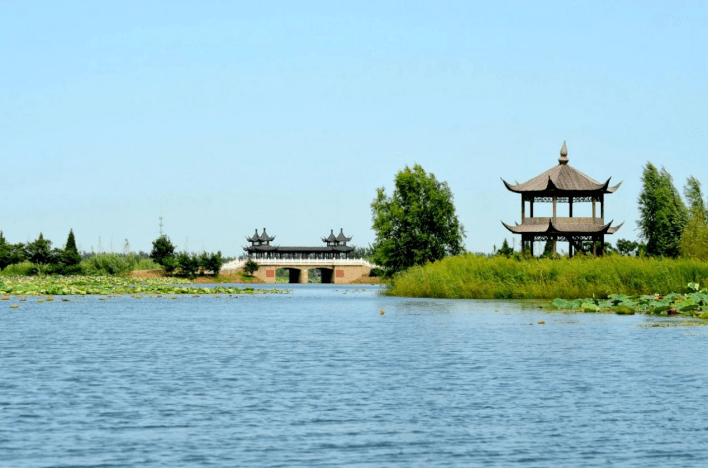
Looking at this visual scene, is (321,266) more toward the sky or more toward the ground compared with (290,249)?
more toward the ground

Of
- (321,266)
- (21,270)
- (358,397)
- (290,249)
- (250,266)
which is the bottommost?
(358,397)

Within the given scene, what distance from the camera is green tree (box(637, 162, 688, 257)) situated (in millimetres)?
82375

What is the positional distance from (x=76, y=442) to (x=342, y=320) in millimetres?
23269

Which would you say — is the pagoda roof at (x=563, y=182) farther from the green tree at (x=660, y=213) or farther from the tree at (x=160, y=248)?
the tree at (x=160, y=248)

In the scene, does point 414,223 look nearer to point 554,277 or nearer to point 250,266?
point 554,277

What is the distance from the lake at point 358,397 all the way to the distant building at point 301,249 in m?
112

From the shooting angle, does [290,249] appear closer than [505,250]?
No

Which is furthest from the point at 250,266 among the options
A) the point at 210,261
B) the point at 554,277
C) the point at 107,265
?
the point at 554,277

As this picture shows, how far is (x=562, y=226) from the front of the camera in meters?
60.4

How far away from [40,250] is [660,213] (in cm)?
6228

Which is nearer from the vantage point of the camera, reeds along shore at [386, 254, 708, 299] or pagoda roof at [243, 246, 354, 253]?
reeds along shore at [386, 254, 708, 299]

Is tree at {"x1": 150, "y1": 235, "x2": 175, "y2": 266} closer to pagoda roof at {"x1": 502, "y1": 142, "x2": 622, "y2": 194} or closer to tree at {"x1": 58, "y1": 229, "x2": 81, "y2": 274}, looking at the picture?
tree at {"x1": 58, "y1": 229, "x2": 81, "y2": 274}

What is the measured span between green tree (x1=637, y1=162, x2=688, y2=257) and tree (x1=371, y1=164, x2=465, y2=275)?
2094 centimetres

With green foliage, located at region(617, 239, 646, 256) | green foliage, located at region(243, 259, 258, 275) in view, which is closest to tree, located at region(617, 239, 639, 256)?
green foliage, located at region(617, 239, 646, 256)
